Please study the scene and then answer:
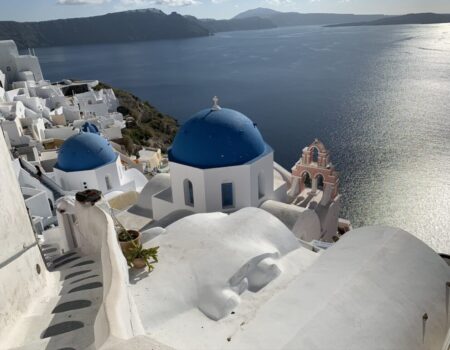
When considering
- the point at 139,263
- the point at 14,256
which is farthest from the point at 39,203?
the point at 14,256

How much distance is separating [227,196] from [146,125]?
121 feet

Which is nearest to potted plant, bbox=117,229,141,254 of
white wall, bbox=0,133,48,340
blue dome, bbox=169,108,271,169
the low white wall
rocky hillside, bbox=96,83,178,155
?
the low white wall

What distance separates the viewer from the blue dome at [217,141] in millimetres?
12469

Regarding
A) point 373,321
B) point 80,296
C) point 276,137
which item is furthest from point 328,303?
point 276,137

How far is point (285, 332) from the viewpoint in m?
6.77

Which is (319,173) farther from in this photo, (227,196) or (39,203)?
(39,203)

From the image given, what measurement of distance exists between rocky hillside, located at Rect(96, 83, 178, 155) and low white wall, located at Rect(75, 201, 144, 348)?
3075 cm

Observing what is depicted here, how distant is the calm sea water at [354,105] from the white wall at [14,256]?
29191 millimetres

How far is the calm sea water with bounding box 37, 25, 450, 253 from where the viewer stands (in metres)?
34.7

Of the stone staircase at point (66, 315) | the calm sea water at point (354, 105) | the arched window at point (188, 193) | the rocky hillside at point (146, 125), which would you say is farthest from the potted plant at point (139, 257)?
the rocky hillside at point (146, 125)

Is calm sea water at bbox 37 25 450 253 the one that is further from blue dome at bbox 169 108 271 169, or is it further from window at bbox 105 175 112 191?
blue dome at bbox 169 108 271 169

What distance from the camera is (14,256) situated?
6059mm

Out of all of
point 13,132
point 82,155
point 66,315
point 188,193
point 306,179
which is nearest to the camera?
point 66,315

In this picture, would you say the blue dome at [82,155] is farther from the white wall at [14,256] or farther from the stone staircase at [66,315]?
the white wall at [14,256]
